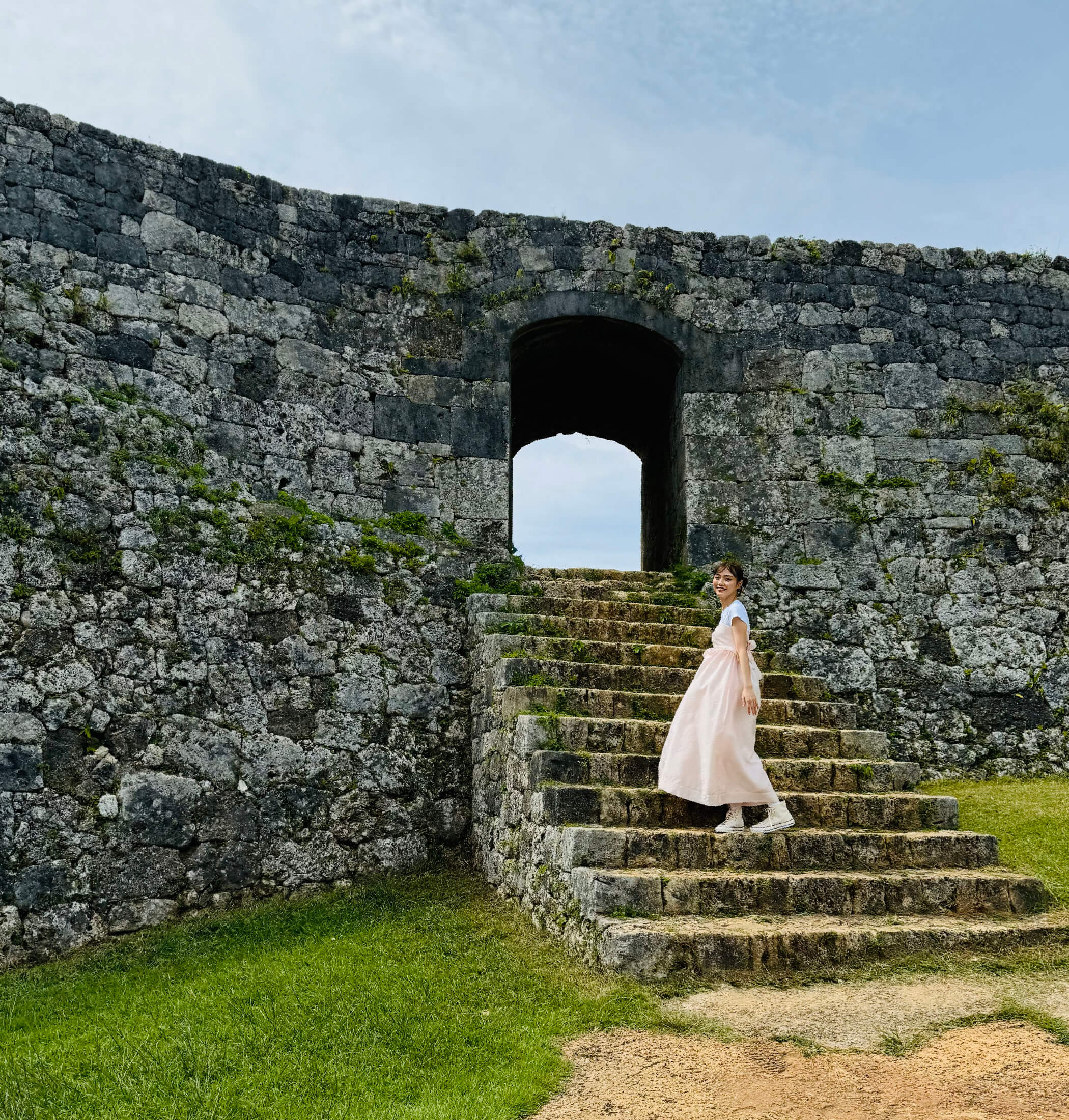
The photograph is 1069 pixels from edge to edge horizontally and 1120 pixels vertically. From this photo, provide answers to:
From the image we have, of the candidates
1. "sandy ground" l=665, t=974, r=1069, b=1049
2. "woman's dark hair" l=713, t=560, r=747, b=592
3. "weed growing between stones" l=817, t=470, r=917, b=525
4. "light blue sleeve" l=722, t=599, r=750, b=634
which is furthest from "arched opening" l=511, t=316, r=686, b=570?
"sandy ground" l=665, t=974, r=1069, b=1049

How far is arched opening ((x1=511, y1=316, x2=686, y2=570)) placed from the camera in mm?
8305

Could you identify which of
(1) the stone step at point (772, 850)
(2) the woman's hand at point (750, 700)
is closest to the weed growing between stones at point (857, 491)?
(1) the stone step at point (772, 850)

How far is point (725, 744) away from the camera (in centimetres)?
494

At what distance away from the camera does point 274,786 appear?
6.02 metres

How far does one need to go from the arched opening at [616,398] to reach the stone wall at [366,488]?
11cm

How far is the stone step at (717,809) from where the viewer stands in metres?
4.94

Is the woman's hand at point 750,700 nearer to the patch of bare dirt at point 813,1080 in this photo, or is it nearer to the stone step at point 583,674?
the stone step at point 583,674

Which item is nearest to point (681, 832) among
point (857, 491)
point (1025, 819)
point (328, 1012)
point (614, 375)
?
point (328, 1012)

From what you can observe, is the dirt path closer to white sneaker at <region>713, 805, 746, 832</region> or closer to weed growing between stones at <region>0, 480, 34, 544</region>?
white sneaker at <region>713, 805, 746, 832</region>

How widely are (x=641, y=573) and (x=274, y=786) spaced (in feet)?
11.3

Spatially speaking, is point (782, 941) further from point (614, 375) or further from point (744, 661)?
point (614, 375)

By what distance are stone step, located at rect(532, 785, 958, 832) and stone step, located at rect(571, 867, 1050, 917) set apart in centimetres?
42

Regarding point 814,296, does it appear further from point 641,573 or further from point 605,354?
point 641,573

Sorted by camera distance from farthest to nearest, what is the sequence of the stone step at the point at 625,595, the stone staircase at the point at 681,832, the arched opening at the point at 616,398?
the arched opening at the point at 616,398 < the stone step at the point at 625,595 < the stone staircase at the point at 681,832
